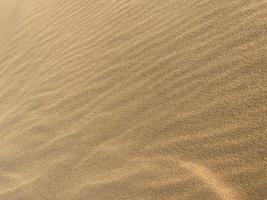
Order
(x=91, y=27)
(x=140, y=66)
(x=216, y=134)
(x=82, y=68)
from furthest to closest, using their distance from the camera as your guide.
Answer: (x=91, y=27) → (x=82, y=68) → (x=140, y=66) → (x=216, y=134)

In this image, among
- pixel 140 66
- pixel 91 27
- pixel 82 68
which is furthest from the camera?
pixel 91 27

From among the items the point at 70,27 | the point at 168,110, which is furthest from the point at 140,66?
the point at 70,27

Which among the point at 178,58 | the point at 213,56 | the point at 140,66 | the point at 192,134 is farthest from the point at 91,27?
the point at 192,134

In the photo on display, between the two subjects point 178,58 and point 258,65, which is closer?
point 258,65

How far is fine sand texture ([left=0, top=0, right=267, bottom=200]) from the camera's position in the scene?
2.72 m

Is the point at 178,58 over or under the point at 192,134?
over

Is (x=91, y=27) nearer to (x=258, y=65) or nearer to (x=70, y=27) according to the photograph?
(x=70, y=27)

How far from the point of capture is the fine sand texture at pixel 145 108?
272 cm

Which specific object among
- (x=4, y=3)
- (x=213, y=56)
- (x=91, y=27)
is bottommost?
(x=213, y=56)

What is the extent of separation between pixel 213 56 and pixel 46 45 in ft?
7.63

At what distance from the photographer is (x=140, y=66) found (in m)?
3.65

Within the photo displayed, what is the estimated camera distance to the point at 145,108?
3303mm

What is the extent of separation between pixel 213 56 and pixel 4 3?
4.28 meters

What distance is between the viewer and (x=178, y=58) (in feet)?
11.3
